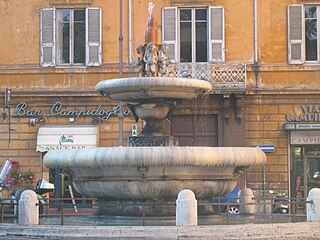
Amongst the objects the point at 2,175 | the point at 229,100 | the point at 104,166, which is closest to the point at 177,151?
the point at 104,166

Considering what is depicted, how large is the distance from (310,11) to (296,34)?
106 cm

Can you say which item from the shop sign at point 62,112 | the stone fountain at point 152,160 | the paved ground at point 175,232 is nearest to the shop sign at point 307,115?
the shop sign at point 62,112

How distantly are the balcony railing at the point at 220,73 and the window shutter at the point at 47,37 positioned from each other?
4.69 metres

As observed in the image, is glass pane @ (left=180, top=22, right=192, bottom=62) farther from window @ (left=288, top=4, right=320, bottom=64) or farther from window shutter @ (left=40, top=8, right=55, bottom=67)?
window shutter @ (left=40, top=8, right=55, bottom=67)

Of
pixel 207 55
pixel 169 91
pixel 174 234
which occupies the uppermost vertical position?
pixel 207 55

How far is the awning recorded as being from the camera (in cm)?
3070

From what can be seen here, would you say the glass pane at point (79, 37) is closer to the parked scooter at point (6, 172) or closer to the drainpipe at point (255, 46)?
the parked scooter at point (6, 172)

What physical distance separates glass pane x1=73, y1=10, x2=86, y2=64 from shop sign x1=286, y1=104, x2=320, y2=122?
7.97m

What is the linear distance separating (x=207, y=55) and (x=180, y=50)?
1.03 m

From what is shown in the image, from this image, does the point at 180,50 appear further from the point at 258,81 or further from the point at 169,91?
the point at 169,91

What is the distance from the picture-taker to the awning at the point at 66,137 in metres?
30.7

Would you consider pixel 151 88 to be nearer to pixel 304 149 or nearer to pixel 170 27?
pixel 170 27

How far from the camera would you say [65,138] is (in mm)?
30812

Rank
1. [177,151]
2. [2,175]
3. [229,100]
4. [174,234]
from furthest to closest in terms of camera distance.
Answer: [229,100] < [2,175] < [177,151] < [174,234]
